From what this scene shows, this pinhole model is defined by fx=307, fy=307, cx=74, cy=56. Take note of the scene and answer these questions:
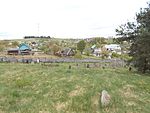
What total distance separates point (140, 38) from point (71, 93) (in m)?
17.2

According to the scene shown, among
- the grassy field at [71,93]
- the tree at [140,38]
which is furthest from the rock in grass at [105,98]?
the tree at [140,38]

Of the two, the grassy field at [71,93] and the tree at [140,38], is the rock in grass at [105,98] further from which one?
the tree at [140,38]

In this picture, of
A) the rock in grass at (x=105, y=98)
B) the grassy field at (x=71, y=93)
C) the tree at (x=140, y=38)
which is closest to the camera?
the grassy field at (x=71, y=93)

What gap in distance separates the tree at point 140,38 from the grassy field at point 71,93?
25.1ft

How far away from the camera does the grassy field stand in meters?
28.3

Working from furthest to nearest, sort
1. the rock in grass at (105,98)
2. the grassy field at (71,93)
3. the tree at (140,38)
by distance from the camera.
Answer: the tree at (140,38) < the rock in grass at (105,98) < the grassy field at (71,93)

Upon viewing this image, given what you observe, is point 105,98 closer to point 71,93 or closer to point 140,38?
point 71,93

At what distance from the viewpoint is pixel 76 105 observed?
28641mm

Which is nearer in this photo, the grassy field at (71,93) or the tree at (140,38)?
the grassy field at (71,93)

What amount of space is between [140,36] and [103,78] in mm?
11928

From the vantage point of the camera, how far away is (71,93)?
31031 mm

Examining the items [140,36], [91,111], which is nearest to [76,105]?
[91,111]

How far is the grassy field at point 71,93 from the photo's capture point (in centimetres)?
2827

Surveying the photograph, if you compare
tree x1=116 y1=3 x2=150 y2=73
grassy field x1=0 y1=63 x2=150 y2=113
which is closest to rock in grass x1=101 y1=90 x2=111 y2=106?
grassy field x1=0 y1=63 x2=150 y2=113
